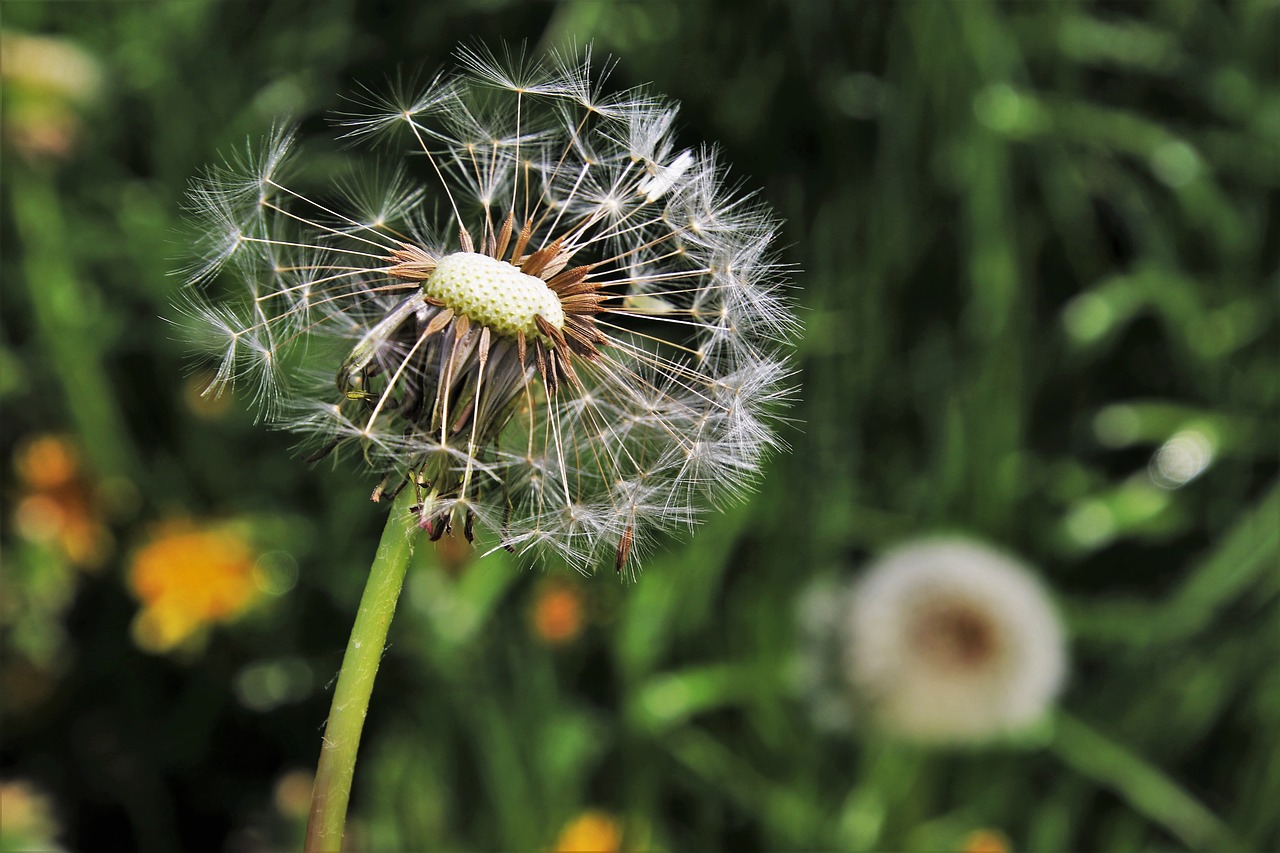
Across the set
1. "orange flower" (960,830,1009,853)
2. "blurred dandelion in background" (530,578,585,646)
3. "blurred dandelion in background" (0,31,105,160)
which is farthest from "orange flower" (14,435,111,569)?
"orange flower" (960,830,1009,853)

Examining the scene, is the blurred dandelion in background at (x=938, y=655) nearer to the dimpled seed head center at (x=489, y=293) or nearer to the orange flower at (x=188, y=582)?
the orange flower at (x=188, y=582)

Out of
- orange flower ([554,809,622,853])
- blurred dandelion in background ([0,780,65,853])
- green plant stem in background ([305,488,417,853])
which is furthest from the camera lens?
orange flower ([554,809,622,853])

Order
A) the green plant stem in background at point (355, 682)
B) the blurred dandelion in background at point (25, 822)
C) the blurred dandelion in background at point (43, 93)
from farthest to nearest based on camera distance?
the blurred dandelion in background at point (43, 93) → the blurred dandelion in background at point (25, 822) → the green plant stem in background at point (355, 682)

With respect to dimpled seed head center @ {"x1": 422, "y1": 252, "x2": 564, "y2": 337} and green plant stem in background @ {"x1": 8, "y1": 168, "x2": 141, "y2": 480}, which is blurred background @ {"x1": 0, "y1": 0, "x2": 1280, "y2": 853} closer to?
green plant stem in background @ {"x1": 8, "y1": 168, "x2": 141, "y2": 480}

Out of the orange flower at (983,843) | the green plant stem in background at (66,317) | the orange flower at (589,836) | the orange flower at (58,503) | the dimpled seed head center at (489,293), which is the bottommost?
the dimpled seed head center at (489,293)

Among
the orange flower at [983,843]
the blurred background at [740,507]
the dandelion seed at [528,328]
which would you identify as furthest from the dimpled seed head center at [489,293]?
the orange flower at [983,843]

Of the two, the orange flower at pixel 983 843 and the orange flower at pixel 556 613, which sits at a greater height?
the orange flower at pixel 556 613

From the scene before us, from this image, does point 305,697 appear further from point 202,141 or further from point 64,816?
point 202,141
